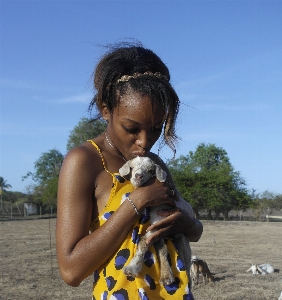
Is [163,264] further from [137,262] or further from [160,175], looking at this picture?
[160,175]

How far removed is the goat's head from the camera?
2055 mm

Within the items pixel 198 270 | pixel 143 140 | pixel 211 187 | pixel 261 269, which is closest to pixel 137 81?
pixel 143 140

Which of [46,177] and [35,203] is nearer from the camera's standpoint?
[35,203]

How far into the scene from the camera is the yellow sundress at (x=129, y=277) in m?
1.88

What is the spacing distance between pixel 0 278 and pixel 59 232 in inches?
413

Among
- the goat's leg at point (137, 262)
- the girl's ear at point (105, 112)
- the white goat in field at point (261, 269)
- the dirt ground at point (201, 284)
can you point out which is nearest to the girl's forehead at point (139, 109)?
the girl's ear at point (105, 112)

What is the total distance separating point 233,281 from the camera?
11359mm

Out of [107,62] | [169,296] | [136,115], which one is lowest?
[169,296]

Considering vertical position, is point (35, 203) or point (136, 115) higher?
point (35, 203)

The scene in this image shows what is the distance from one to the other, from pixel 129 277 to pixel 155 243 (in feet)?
0.70

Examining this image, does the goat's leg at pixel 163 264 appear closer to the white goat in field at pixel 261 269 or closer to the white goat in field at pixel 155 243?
the white goat in field at pixel 155 243

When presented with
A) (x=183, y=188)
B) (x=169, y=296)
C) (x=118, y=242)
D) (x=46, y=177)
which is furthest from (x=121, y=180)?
(x=46, y=177)

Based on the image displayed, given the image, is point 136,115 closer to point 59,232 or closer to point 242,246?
point 59,232

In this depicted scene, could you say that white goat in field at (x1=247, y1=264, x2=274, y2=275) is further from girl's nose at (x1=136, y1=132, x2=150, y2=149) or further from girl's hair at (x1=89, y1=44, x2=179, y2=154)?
girl's nose at (x1=136, y1=132, x2=150, y2=149)
